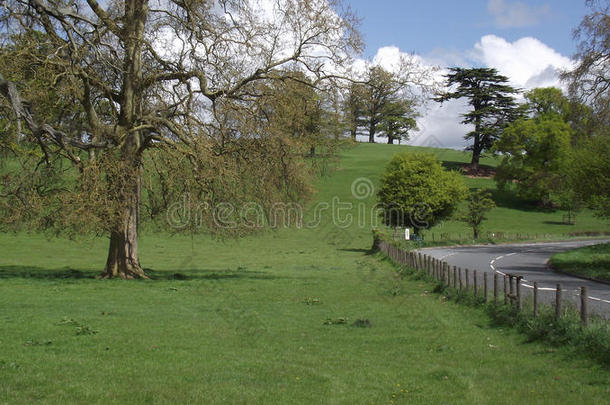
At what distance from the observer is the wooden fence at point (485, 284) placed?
445 inches

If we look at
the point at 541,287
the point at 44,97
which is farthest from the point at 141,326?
the point at 541,287

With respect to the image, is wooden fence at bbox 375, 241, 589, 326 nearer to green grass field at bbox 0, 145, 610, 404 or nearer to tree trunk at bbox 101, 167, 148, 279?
green grass field at bbox 0, 145, 610, 404

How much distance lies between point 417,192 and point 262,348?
44310mm

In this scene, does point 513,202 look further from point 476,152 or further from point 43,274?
point 43,274

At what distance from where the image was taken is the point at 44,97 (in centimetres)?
2075

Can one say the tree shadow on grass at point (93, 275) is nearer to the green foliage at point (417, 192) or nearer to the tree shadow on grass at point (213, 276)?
the tree shadow on grass at point (213, 276)

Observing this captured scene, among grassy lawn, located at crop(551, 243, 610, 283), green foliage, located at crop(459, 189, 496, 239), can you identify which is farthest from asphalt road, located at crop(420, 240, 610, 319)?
green foliage, located at crop(459, 189, 496, 239)

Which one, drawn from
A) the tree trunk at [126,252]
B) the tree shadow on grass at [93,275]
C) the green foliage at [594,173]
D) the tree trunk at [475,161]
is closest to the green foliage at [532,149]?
the tree trunk at [475,161]

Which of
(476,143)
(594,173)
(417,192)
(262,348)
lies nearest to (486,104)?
(476,143)

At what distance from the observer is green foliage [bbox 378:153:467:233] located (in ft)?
177

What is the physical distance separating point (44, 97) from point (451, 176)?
42885mm

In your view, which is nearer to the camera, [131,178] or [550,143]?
[131,178]

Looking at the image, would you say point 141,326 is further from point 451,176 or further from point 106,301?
point 451,176

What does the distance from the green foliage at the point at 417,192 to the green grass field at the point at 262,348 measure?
3047cm
